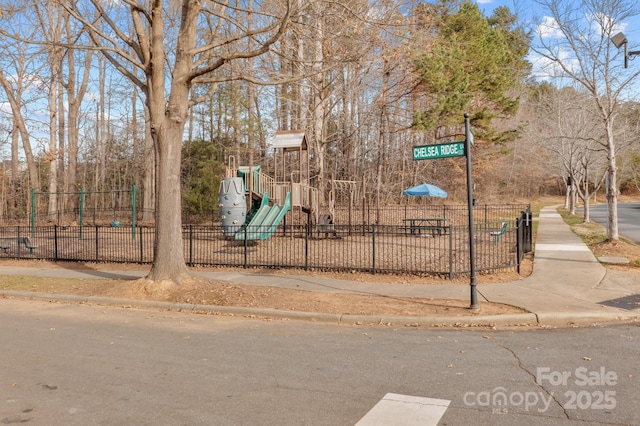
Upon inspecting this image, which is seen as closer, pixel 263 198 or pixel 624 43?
pixel 624 43

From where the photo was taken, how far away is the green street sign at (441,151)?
870 centimetres

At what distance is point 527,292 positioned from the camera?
9.73 metres

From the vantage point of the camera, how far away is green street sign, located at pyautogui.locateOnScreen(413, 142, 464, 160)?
8.70 m

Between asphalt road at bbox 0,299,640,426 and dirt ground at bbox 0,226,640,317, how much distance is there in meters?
0.88

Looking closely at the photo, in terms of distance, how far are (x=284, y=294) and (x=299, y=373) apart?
4.44m

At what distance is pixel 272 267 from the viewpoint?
1331 cm

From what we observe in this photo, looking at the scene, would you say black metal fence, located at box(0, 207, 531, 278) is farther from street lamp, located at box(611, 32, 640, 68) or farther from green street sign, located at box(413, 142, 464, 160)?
street lamp, located at box(611, 32, 640, 68)

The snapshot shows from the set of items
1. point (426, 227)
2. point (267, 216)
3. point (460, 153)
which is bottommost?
point (426, 227)

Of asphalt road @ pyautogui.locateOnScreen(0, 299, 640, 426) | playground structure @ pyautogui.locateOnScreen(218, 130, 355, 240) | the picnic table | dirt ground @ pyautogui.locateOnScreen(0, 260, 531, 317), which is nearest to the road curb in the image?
dirt ground @ pyautogui.locateOnScreen(0, 260, 531, 317)

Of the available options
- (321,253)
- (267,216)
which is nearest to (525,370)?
(321,253)

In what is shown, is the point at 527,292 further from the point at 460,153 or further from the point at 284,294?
the point at 284,294

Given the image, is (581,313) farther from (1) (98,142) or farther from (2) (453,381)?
(1) (98,142)

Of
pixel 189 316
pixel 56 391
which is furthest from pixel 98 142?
pixel 56 391

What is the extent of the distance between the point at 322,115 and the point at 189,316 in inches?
766
